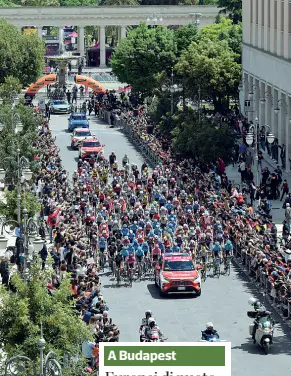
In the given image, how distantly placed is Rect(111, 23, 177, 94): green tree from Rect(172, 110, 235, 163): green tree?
2728 cm

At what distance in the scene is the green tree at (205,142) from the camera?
6188 centimetres

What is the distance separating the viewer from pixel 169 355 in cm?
1712

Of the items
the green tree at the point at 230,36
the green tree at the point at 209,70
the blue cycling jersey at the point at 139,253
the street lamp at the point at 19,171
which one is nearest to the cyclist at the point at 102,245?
the blue cycling jersey at the point at 139,253

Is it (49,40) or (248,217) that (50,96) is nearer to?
(248,217)

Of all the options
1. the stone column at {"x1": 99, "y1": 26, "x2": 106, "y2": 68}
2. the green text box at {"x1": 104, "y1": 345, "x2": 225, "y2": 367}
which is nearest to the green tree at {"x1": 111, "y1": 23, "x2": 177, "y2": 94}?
the stone column at {"x1": 99, "y1": 26, "x2": 106, "y2": 68}

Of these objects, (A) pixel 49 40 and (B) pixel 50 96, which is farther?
(A) pixel 49 40

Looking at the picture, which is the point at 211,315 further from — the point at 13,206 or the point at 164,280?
the point at 13,206

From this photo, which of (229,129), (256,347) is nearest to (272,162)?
(229,129)

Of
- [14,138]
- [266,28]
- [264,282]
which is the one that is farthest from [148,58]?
[264,282]

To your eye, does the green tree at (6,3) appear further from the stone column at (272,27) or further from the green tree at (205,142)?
the green tree at (205,142)

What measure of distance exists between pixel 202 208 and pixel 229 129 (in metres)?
12.5

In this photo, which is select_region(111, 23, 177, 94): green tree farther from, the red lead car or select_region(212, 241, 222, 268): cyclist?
the red lead car

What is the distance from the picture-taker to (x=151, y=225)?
47969mm

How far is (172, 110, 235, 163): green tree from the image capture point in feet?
203
